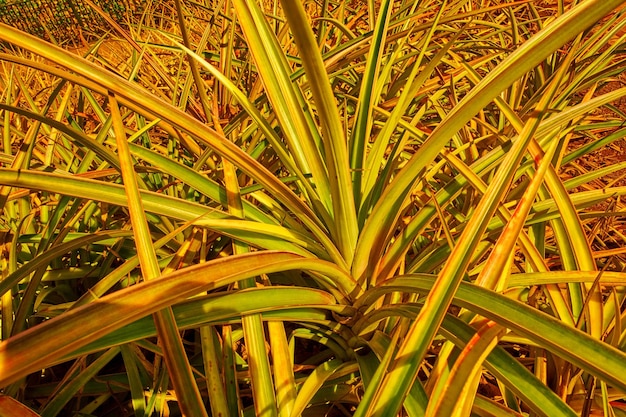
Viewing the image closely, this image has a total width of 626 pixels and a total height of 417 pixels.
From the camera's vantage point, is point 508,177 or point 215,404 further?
point 215,404

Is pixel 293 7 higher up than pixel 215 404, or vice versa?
pixel 293 7

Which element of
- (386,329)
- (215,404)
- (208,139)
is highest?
(208,139)

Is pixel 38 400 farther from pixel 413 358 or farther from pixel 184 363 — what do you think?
pixel 413 358

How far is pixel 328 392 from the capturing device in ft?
1.97

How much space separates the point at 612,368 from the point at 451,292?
0.12 m

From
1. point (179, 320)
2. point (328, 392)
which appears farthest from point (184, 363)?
point (328, 392)

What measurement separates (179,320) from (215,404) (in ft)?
0.37

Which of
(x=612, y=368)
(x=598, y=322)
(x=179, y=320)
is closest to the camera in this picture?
(x=612, y=368)

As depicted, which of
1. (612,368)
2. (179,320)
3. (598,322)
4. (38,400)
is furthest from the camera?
(38,400)

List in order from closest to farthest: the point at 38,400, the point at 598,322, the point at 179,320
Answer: the point at 179,320 → the point at 598,322 → the point at 38,400

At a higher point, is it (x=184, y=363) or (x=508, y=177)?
(x=508, y=177)

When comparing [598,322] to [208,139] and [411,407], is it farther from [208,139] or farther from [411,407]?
[208,139]

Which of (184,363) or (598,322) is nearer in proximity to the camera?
(184,363)

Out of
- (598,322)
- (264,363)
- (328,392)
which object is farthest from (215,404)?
(598,322)
